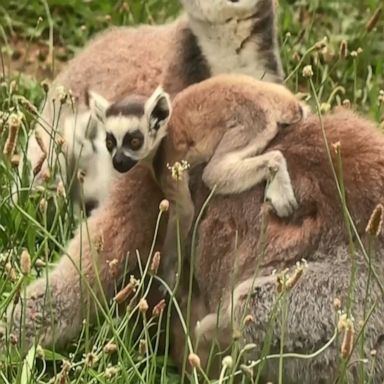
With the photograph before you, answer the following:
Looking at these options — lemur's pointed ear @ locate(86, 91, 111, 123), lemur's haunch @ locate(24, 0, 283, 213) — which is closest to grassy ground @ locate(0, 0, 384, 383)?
lemur's haunch @ locate(24, 0, 283, 213)

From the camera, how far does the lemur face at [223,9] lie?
6.52 m

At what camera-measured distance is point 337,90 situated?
26.1 ft

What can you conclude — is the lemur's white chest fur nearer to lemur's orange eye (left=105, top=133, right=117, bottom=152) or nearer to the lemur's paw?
lemur's orange eye (left=105, top=133, right=117, bottom=152)

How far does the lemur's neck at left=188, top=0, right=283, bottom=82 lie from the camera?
6605 millimetres

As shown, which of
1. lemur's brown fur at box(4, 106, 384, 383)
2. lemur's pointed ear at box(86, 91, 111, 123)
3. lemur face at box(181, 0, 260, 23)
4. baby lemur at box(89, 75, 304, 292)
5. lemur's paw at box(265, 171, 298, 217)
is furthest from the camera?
lemur face at box(181, 0, 260, 23)

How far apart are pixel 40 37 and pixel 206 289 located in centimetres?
405

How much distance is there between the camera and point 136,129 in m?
5.65

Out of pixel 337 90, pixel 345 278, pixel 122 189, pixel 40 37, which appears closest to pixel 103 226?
pixel 122 189

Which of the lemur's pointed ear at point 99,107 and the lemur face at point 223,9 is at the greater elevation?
the lemur face at point 223,9

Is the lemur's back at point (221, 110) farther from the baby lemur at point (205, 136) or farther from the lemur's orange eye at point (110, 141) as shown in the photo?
the lemur's orange eye at point (110, 141)

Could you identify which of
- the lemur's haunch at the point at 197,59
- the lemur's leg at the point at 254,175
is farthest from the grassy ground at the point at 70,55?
the lemur's leg at the point at 254,175

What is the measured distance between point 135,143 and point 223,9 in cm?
116

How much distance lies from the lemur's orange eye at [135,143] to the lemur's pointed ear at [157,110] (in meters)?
0.07

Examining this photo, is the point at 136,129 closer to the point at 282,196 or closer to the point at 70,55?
the point at 282,196
